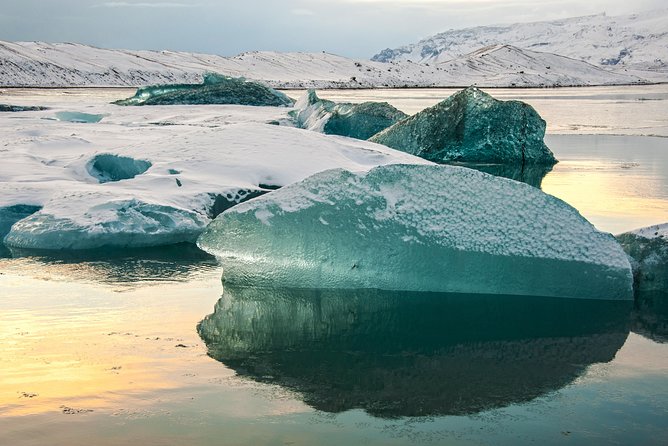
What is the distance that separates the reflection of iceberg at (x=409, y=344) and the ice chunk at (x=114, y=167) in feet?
9.90

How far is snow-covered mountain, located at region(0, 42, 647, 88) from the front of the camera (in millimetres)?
54250

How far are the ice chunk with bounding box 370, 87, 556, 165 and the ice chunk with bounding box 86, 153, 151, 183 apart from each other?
5.09 metres

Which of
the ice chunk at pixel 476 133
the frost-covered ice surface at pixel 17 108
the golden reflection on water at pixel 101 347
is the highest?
the ice chunk at pixel 476 133

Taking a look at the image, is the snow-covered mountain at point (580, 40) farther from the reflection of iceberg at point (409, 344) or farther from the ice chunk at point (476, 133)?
→ the reflection of iceberg at point (409, 344)

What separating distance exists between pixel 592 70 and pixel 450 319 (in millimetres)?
93473

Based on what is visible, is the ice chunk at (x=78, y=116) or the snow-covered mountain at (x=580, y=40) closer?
the ice chunk at (x=78, y=116)

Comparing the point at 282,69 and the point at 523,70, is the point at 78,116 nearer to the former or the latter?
the point at 282,69

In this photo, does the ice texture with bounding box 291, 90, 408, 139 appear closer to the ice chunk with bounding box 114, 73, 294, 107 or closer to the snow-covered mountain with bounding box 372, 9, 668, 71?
→ the ice chunk with bounding box 114, 73, 294, 107

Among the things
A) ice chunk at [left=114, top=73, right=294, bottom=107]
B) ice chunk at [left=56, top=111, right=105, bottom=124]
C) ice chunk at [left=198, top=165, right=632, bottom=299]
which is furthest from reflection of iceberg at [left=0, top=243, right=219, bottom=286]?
ice chunk at [left=114, top=73, right=294, bottom=107]

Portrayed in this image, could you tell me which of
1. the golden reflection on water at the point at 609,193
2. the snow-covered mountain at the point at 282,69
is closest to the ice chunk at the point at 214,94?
the golden reflection on water at the point at 609,193

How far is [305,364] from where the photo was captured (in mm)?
3277

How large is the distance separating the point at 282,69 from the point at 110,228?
69.3 meters

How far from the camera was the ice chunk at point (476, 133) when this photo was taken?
1145cm

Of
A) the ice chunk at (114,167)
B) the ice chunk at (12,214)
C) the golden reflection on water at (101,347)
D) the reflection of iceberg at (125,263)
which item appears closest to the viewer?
the golden reflection on water at (101,347)
